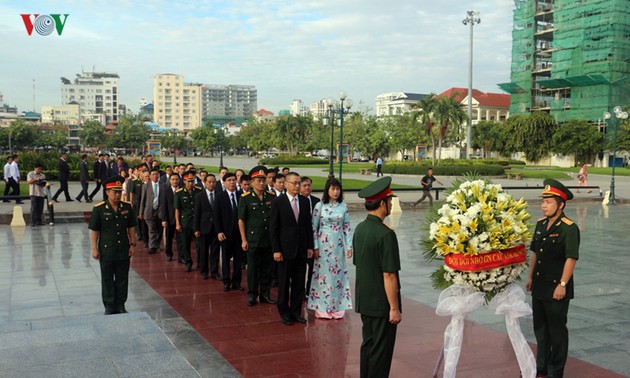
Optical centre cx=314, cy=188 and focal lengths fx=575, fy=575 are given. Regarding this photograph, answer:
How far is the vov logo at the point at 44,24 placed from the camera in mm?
16875

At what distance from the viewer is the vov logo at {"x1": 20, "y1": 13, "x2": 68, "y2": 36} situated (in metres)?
16.9

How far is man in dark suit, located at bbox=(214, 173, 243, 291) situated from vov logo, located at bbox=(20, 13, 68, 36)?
1155 cm

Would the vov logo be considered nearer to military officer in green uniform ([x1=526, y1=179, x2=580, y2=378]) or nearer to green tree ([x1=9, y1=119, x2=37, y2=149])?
military officer in green uniform ([x1=526, y1=179, x2=580, y2=378])

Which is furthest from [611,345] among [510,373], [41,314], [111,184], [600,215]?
[600,215]

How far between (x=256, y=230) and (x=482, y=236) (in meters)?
3.57

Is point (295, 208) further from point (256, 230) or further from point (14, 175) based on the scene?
point (14, 175)

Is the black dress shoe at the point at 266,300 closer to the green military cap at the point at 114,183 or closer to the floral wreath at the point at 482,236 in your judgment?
the green military cap at the point at 114,183

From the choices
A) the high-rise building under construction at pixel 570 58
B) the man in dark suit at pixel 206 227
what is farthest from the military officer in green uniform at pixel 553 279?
the high-rise building under construction at pixel 570 58

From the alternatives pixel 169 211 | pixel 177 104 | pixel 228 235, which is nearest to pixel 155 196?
pixel 169 211

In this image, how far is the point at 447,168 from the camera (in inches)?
1580

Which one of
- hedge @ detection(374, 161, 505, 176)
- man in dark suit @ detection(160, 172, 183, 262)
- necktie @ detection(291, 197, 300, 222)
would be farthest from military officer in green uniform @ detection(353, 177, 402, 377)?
hedge @ detection(374, 161, 505, 176)

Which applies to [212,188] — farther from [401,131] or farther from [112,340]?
[401,131]

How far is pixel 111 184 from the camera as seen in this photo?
265 inches

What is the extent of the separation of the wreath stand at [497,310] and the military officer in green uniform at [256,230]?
311cm
